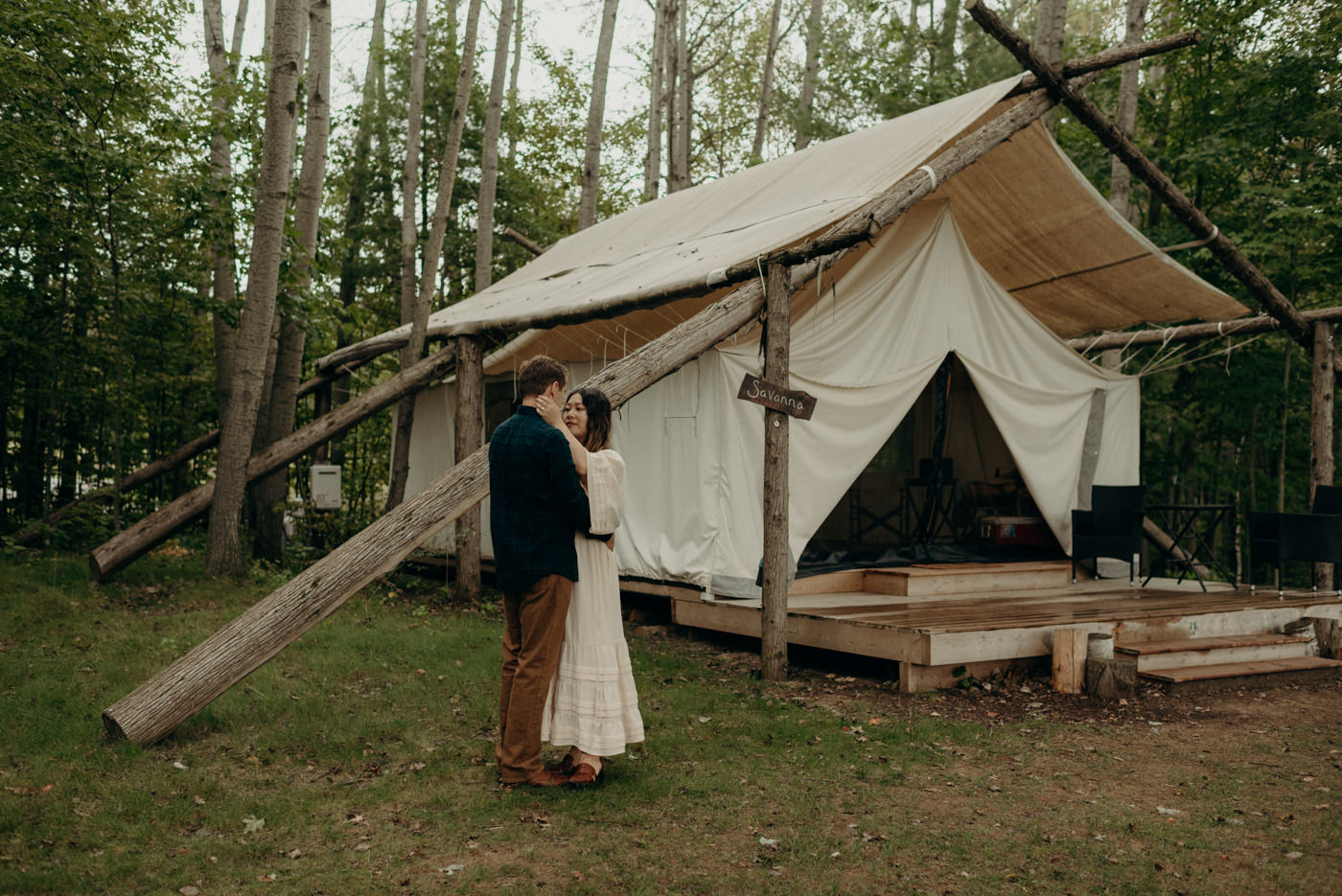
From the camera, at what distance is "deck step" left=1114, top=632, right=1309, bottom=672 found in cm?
583

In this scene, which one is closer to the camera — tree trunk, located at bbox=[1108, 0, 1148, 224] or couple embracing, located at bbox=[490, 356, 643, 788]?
couple embracing, located at bbox=[490, 356, 643, 788]

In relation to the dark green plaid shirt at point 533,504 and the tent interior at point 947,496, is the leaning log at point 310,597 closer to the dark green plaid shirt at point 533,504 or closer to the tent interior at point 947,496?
the dark green plaid shirt at point 533,504

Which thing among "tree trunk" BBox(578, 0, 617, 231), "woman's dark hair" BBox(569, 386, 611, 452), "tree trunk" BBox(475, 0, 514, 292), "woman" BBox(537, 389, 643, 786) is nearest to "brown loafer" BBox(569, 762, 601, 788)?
"woman" BBox(537, 389, 643, 786)

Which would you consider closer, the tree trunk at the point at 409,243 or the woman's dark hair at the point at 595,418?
the woman's dark hair at the point at 595,418

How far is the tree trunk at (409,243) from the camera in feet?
31.0

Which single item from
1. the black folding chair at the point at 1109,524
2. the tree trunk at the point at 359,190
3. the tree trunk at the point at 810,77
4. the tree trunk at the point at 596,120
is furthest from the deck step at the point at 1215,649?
the tree trunk at the point at 359,190

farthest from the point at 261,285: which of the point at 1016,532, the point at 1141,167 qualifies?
the point at 1141,167

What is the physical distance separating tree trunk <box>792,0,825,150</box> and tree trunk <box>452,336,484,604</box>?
30.5ft

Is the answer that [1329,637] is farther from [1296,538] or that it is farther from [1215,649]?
[1215,649]

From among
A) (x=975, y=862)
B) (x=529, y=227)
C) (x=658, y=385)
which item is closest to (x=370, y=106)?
(x=529, y=227)

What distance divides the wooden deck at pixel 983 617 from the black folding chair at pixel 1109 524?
32cm

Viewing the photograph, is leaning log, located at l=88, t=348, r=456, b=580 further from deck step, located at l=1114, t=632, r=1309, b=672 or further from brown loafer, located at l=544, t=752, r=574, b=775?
deck step, located at l=1114, t=632, r=1309, b=672

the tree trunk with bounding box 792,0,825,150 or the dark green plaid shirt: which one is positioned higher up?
the tree trunk with bounding box 792,0,825,150

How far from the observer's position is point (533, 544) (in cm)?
A: 356
